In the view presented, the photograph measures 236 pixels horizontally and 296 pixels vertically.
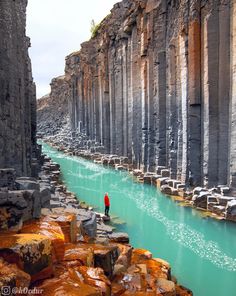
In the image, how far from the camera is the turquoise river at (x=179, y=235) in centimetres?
967

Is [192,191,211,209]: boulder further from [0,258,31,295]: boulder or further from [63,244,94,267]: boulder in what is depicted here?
[0,258,31,295]: boulder

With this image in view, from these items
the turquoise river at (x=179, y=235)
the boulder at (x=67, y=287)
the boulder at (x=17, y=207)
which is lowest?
the turquoise river at (x=179, y=235)

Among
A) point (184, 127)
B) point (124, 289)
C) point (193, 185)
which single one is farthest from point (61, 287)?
point (184, 127)

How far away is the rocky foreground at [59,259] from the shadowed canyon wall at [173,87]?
30.2 feet

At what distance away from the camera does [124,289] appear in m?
6.81

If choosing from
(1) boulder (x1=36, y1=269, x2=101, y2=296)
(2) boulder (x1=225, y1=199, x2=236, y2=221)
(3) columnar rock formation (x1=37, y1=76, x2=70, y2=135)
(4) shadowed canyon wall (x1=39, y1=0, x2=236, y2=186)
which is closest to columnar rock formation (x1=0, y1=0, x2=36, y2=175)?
(1) boulder (x1=36, y1=269, x2=101, y2=296)

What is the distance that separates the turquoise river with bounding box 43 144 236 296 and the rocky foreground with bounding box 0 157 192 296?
5.88 feet

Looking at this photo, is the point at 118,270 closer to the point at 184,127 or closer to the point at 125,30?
the point at 184,127

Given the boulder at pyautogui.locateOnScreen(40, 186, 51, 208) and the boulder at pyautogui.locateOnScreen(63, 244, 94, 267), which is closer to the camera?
the boulder at pyautogui.locateOnScreen(63, 244, 94, 267)

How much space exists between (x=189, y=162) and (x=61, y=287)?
50.5 feet

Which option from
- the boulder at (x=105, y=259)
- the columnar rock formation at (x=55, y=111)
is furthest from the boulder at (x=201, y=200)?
the columnar rock formation at (x=55, y=111)

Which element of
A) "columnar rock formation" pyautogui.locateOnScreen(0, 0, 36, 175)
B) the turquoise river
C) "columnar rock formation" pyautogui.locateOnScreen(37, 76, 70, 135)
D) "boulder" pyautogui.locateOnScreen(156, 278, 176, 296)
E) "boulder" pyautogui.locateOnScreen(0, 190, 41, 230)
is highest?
"columnar rock formation" pyautogui.locateOnScreen(37, 76, 70, 135)

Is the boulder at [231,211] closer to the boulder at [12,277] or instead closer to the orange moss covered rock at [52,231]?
the orange moss covered rock at [52,231]

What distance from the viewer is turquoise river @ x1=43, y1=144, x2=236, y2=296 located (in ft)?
31.7
